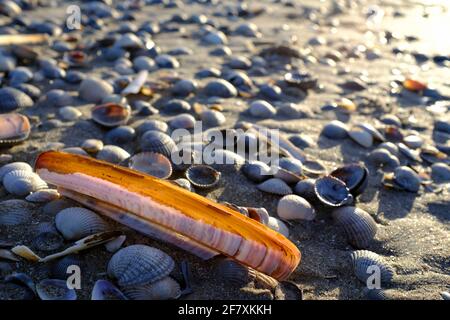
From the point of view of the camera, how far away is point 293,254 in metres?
2.44

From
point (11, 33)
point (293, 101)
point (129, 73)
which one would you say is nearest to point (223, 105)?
point (293, 101)

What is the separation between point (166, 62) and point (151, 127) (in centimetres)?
171

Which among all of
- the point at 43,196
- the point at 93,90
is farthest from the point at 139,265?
the point at 93,90

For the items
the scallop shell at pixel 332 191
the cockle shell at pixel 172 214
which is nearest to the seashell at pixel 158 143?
the cockle shell at pixel 172 214

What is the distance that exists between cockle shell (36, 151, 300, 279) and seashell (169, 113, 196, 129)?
4.47 feet

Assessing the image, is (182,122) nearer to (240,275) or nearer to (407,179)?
(407,179)

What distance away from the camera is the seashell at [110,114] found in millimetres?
3912

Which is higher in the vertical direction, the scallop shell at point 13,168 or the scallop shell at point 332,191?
the scallop shell at point 13,168

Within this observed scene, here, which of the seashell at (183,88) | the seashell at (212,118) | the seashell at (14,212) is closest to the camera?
the seashell at (14,212)

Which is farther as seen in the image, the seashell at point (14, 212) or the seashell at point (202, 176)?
the seashell at point (202, 176)

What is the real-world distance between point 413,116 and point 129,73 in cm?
286

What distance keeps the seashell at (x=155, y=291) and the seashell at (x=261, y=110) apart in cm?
236

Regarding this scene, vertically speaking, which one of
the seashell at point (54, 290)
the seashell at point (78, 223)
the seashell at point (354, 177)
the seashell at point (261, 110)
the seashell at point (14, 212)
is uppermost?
the seashell at point (78, 223)

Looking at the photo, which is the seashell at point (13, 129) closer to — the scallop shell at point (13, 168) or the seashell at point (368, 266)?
the scallop shell at point (13, 168)
